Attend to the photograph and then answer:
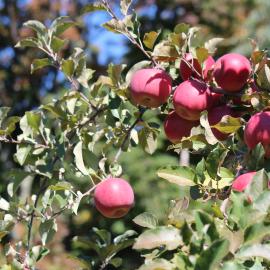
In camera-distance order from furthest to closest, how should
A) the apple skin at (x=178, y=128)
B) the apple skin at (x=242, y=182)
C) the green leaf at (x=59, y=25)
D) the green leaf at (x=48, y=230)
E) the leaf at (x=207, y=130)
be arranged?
the green leaf at (x=59, y=25), the green leaf at (x=48, y=230), the apple skin at (x=178, y=128), the leaf at (x=207, y=130), the apple skin at (x=242, y=182)

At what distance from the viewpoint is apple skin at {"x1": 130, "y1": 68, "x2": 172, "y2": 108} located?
3.68ft

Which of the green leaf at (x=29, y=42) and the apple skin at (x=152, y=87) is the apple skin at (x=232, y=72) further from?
the green leaf at (x=29, y=42)

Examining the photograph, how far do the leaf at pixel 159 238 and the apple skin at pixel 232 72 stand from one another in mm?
332

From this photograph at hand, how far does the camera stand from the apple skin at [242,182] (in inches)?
36.8

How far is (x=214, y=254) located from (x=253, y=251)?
0.22ft

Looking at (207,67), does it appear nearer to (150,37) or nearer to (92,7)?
(150,37)

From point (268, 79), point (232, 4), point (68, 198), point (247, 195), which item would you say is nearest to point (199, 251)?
point (247, 195)

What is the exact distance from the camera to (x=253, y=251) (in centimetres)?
75

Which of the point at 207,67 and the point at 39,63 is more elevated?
the point at 207,67

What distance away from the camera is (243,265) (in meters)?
0.81

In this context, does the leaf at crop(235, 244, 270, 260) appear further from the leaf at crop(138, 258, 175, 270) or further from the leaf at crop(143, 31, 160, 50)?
the leaf at crop(143, 31, 160, 50)

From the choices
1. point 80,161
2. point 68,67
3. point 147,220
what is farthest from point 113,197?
point 68,67

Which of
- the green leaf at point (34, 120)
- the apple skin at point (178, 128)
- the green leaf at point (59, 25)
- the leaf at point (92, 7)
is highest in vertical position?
the leaf at point (92, 7)

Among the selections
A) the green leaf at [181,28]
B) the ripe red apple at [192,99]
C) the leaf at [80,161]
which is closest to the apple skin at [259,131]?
the ripe red apple at [192,99]
